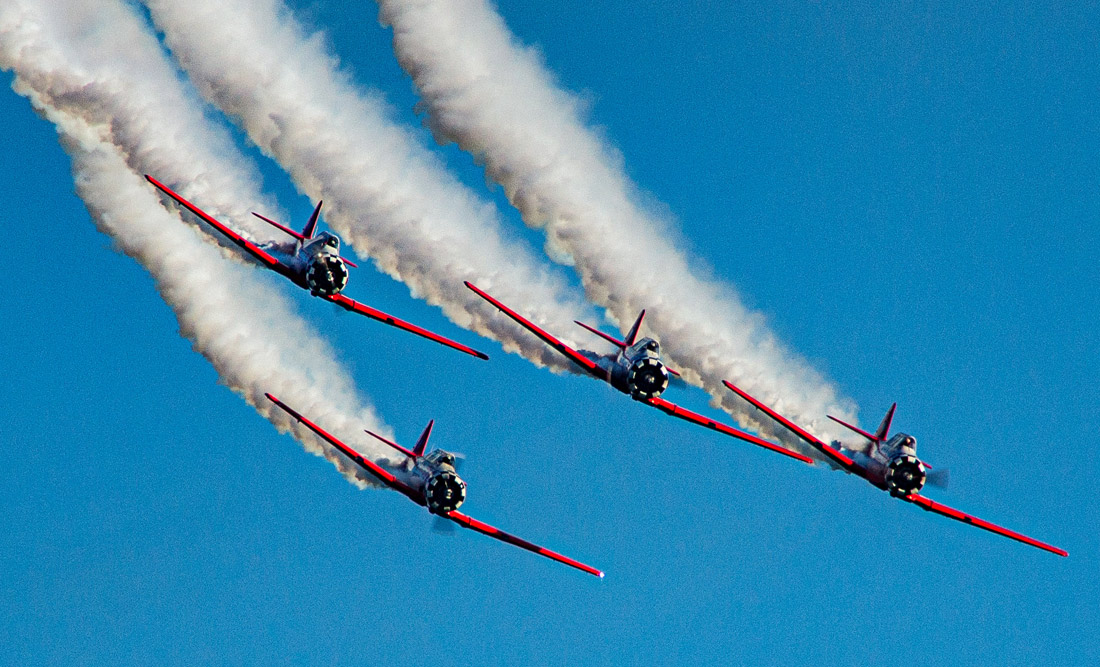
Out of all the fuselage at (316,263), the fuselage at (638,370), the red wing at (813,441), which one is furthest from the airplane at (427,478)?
the red wing at (813,441)

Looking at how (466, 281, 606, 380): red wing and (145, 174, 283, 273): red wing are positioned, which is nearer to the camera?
(145, 174, 283, 273): red wing

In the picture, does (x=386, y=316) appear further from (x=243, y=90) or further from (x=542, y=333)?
(x=243, y=90)

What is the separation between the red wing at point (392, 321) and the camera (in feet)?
208

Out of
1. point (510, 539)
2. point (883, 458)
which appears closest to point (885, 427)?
point (883, 458)

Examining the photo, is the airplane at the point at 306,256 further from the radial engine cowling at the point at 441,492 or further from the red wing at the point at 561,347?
the radial engine cowling at the point at 441,492

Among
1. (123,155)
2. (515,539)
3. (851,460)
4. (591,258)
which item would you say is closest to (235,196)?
(123,155)

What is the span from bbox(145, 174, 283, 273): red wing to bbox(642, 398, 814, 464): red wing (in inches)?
617

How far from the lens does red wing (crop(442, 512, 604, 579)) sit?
2633 inches

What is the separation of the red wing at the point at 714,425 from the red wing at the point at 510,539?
8652 mm

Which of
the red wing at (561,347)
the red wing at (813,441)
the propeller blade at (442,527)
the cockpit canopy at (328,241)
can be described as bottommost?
the propeller blade at (442,527)

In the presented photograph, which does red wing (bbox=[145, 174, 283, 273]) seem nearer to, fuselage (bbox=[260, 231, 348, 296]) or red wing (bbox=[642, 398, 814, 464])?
fuselage (bbox=[260, 231, 348, 296])

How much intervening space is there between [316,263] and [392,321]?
15.9 ft

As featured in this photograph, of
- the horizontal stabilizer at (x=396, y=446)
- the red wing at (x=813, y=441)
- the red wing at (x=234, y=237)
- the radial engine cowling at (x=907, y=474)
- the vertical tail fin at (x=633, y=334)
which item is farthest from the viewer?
the red wing at (x=813, y=441)

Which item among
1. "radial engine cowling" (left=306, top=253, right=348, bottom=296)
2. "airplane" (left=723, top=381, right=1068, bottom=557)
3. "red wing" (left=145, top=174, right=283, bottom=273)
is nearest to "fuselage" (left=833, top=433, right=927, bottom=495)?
"airplane" (left=723, top=381, right=1068, bottom=557)
